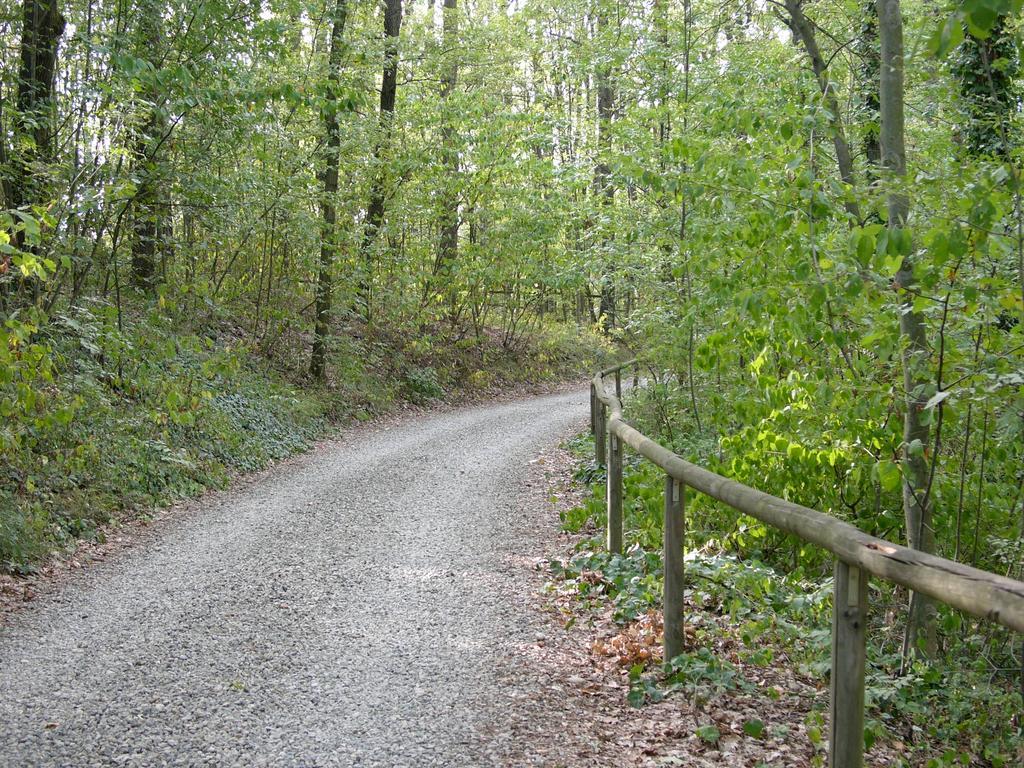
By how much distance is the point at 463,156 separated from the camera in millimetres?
19188

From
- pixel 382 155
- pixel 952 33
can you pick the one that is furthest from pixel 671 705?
pixel 382 155

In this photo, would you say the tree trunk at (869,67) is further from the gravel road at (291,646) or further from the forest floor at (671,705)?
the gravel road at (291,646)

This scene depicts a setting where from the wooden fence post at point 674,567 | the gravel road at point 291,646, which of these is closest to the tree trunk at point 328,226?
the gravel road at point 291,646

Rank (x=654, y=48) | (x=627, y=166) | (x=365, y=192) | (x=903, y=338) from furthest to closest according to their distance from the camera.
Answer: (x=365, y=192) < (x=654, y=48) < (x=627, y=166) < (x=903, y=338)

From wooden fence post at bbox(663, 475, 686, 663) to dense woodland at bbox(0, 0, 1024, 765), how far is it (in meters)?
1.20

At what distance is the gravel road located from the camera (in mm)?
3865

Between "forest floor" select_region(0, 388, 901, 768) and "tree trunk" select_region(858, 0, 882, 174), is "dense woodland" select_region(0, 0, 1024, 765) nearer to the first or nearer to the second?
"tree trunk" select_region(858, 0, 882, 174)

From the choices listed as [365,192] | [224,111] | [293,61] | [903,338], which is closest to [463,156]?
[365,192]

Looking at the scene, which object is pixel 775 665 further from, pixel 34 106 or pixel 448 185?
pixel 448 185

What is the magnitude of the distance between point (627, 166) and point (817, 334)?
8.75 feet

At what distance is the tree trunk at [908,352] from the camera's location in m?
4.61

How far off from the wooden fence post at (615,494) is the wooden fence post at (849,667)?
3.60m

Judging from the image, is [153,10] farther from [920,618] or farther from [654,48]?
[920,618]

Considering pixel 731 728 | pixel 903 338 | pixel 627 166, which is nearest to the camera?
pixel 731 728
